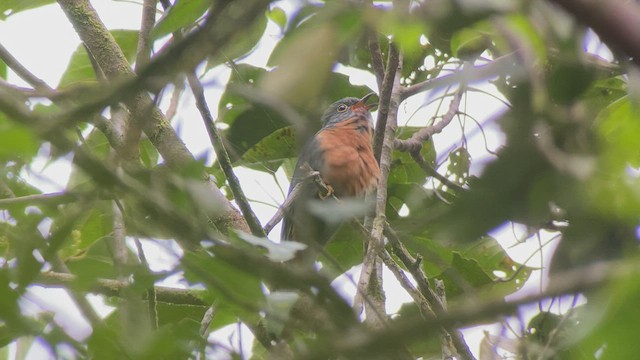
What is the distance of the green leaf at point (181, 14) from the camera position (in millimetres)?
1148

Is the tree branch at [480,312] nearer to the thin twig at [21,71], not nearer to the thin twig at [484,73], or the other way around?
the thin twig at [484,73]

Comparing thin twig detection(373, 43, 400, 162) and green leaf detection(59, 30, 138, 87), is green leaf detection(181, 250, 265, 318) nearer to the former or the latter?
thin twig detection(373, 43, 400, 162)

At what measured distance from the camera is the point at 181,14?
3.77ft

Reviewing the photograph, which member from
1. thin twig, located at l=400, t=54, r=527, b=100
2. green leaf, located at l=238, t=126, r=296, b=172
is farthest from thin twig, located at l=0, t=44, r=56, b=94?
green leaf, located at l=238, t=126, r=296, b=172

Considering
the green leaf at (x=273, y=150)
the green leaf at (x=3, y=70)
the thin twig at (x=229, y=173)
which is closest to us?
the green leaf at (x=3, y=70)

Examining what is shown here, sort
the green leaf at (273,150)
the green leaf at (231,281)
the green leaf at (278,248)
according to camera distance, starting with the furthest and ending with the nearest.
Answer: the green leaf at (273,150) < the green leaf at (278,248) < the green leaf at (231,281)

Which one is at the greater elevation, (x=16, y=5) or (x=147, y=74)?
(x=16, y=5)

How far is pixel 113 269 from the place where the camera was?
125 cm

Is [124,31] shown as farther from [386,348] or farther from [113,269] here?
[386,348]

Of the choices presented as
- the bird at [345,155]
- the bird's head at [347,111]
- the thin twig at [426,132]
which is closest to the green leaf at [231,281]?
the thin twig at [426,132]

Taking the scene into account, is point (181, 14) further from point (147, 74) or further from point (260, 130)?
point (260, 130)

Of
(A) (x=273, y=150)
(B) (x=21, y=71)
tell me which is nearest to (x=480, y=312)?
(B) (x=21, y=71)

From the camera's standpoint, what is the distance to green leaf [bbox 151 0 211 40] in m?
1.15

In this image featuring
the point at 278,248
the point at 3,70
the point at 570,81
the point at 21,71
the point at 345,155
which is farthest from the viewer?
the point at 345,155
